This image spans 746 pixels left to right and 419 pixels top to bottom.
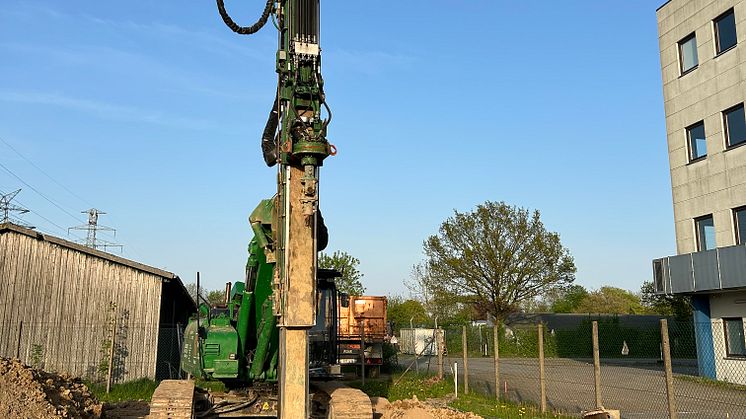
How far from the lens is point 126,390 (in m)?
17.2

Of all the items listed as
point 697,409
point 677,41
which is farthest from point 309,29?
point 677,41

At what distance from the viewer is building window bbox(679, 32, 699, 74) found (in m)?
23.4

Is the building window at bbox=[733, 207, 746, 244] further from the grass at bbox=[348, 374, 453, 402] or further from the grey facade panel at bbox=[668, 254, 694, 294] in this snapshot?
the grass at bbox=[348, 374, 453, 402]

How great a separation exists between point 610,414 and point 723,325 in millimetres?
14515

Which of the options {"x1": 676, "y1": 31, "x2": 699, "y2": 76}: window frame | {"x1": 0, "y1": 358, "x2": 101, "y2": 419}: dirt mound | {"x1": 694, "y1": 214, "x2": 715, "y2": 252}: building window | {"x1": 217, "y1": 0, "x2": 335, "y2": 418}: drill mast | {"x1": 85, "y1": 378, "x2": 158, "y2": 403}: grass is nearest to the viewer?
{"x1": 217, "y1": 0, "x2": 335, "y2": 418}: drill mast

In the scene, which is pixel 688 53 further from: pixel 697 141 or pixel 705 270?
pixel 705 270

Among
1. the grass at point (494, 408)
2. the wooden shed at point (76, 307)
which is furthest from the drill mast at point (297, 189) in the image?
the wooden shed at point (76, 307)

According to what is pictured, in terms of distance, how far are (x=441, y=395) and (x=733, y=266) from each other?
9.67 metres

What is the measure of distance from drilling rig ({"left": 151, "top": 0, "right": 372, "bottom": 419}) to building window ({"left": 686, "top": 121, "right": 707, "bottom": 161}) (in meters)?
17.2

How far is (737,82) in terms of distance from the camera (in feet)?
69.1

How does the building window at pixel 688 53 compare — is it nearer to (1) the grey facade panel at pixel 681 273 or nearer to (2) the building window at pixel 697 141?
(2) the building window at pixel 697 141

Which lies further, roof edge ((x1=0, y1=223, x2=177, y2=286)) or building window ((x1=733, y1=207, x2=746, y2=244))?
building window ((x1=733, y1=207, x2=746, y2=244))

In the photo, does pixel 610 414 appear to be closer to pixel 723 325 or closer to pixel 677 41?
pixel 723 325

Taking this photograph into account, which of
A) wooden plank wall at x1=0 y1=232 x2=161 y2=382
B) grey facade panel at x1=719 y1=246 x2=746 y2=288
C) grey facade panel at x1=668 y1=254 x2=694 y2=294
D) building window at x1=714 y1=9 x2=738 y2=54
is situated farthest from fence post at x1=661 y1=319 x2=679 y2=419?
building window at x1=714 y1=9 x2=738 y2=54
